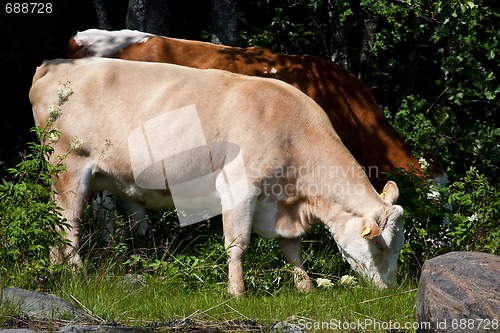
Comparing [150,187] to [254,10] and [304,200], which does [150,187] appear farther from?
[254,10]

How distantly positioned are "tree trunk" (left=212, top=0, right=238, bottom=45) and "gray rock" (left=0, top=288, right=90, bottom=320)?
4.82 metres

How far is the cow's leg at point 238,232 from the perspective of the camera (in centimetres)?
751

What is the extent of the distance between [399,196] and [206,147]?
6.14 feet

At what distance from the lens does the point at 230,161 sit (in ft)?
25.2

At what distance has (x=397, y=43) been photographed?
12.2 meters

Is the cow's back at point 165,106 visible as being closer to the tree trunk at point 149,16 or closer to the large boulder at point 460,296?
the tree trunk at point 149,16

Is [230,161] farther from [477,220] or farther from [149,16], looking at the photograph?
[149,16]

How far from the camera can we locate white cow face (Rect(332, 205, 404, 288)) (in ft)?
24.7

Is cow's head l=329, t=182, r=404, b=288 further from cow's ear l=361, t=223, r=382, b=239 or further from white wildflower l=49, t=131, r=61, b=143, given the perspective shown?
white wildflower l=49, t=131, r=61, b=143

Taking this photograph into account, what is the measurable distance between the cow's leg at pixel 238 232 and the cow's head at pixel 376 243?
2.43 ft

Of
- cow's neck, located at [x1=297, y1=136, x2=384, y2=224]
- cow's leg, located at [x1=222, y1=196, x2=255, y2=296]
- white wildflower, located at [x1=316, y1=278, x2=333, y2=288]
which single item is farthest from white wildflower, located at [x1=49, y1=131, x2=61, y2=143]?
white wildflower, located at [x1=316, y1=278, x2=333, y2=288]

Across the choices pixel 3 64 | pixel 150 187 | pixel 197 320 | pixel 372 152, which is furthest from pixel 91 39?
pixel 197 320

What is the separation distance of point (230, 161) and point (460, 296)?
2928 millimetres

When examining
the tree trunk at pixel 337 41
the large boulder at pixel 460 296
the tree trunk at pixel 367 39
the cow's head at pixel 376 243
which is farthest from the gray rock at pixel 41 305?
the tree trunk at pixel 367 39
